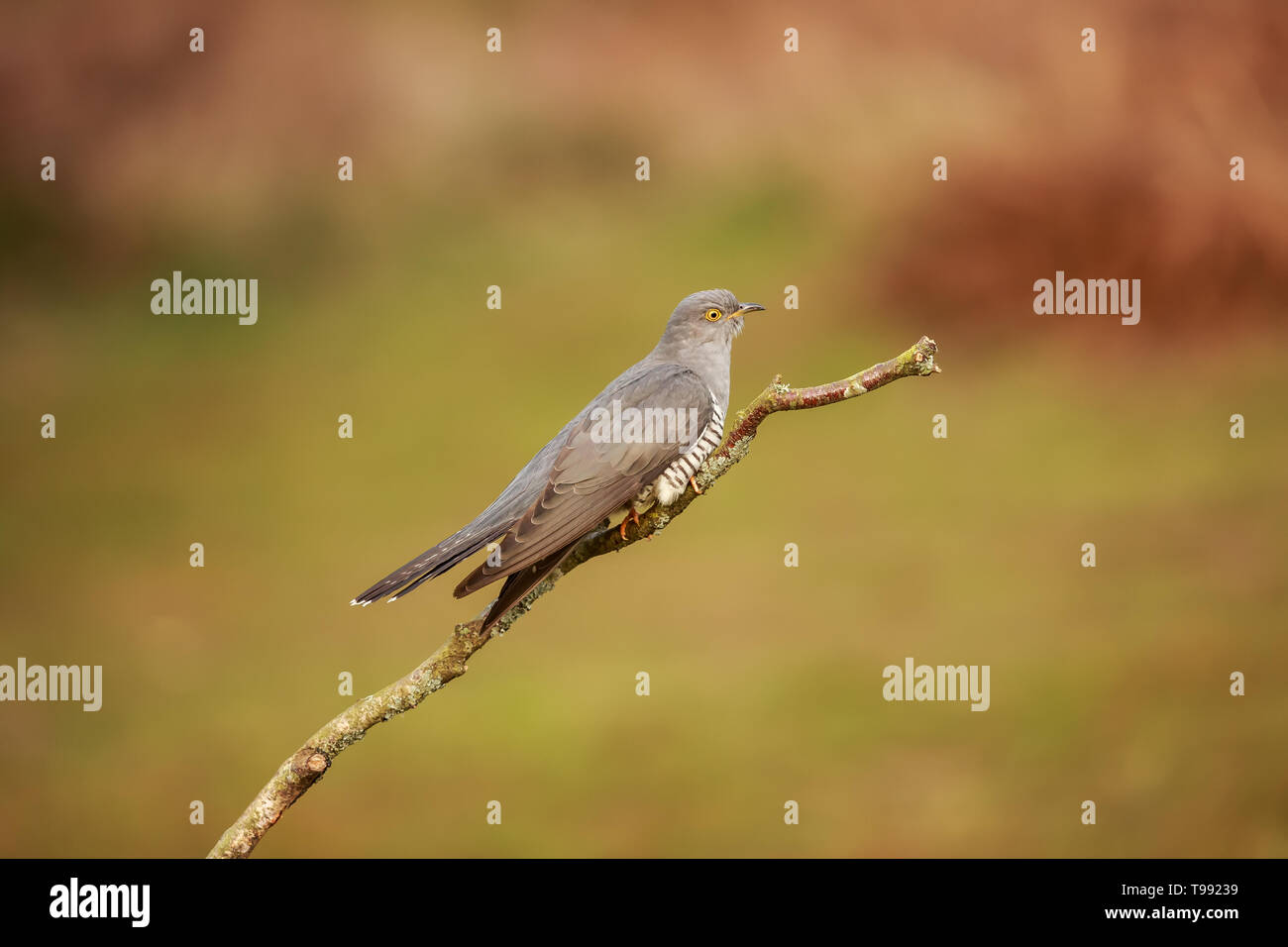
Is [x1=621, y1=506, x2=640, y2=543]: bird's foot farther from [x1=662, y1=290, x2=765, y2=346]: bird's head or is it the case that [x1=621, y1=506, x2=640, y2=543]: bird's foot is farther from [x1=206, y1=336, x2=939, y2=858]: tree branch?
[x1=662, y1=290, x2=765, y2=346]: bird's head

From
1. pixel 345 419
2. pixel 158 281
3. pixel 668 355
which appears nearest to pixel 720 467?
pixel 668 355

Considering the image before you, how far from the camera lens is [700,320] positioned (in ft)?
10.4

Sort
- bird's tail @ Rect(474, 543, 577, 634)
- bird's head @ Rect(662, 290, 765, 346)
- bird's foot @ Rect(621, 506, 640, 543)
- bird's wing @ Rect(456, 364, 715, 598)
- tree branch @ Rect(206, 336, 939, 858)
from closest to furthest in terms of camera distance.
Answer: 1. tree branch @ Rect(206, 336, 939, 858)
2. bird's tail @ Rect(474, 543, 577, 634)
3. bird's wing @ Rect(456, 364, 715, 598)
4. bird's foot @ Rect(621, 506, 640, 543)
5. bird's head @ Rect(662, 290, 765, 346)

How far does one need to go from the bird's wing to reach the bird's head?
0.13m

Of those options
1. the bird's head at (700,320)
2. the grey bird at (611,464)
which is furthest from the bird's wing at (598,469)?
the bird's head at (700,320)

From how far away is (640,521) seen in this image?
8.36 feet

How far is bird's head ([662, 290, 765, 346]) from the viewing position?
10.4ft

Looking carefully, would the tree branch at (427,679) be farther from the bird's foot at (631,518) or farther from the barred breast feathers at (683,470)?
the barred breast feathers at (683,470)

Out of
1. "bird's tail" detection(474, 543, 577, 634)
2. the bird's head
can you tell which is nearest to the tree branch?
"bird's tail" detection(474, 543, 577, 634)

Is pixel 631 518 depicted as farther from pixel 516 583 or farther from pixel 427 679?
pixel 427 679

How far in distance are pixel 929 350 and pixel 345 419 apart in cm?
567

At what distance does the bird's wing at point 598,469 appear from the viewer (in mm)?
Answer: 2291

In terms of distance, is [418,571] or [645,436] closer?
[418,571]
